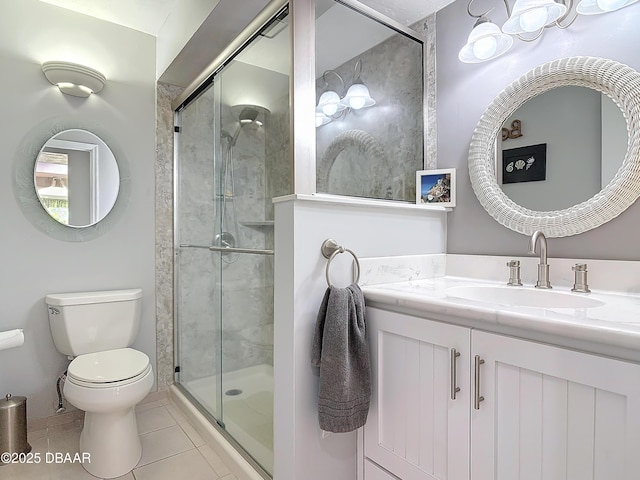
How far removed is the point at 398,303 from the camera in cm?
123

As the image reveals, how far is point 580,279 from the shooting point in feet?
4.36

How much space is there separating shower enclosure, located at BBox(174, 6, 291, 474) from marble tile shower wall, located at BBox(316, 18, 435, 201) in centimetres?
20

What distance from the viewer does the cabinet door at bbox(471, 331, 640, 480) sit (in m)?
0.78

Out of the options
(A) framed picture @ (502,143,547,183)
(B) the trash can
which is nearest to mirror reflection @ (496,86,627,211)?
(A) framed picture @ (502,143,547,183)

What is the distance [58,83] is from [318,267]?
193 cm

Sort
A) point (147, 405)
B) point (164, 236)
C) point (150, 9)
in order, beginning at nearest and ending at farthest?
point (150, 9) < point (147, 405) < point (164, 236)

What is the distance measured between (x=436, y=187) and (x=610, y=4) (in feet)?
2.87

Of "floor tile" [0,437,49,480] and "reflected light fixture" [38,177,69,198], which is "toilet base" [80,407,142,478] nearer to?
"floor tile" [0,437,49,480]

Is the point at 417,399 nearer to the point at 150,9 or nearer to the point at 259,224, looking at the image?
the point at 259,224

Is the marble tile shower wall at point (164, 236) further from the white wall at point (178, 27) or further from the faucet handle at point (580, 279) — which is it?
the faucet handle at point (580, 279)

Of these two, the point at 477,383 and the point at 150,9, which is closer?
the point at 477,383

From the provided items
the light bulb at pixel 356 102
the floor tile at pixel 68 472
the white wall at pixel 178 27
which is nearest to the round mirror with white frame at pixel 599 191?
the light bulb at pixel 356 102

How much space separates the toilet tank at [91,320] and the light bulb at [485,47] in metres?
2.18

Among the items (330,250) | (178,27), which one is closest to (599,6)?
(330,250)
